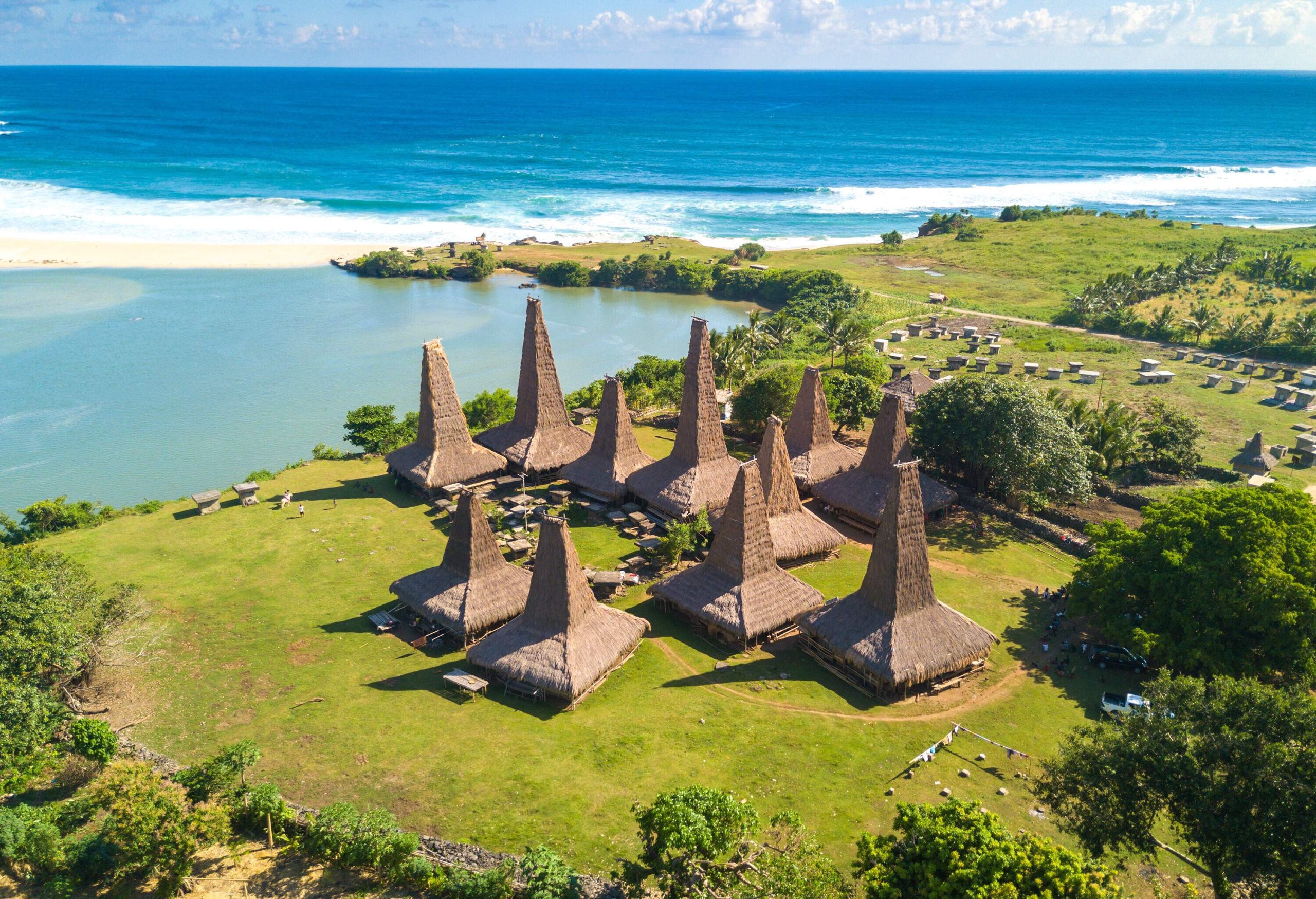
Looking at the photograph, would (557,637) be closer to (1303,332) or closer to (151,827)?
(151,827)

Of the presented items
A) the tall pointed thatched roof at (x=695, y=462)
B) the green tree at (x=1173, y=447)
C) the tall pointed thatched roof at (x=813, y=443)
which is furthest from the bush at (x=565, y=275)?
the green tree at (x=1173, y=447)

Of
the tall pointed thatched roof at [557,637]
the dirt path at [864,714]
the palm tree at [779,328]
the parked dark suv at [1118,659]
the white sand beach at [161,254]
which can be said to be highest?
the white sand beach at [161,254]

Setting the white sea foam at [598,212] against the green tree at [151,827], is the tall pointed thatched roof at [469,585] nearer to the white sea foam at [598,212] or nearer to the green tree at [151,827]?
the green tree at [151,827]

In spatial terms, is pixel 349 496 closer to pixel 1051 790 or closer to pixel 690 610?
pixel 690 610

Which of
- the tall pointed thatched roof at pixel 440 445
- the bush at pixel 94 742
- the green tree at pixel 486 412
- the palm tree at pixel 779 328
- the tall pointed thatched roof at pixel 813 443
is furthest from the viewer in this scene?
the palm tree at pixel 779 328

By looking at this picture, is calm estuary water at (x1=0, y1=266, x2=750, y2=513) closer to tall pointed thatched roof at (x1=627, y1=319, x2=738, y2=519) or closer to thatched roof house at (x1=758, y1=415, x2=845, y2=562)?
tall pointed thatched roof at (x1=627, y1=319, x2=738, y2=519)

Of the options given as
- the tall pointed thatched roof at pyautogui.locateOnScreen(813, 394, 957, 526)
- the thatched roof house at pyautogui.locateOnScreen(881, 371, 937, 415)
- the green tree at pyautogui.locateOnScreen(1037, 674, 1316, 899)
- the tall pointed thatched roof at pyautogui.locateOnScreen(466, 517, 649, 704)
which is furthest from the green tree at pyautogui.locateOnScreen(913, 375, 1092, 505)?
the tall pointed thatched roof at pyautogui.locateOnScreen(466, 517, 649, 704)
